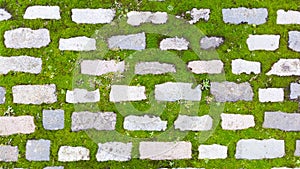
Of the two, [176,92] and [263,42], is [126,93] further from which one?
[263,42]

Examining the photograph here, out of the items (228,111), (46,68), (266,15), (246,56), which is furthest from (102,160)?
(266,15)

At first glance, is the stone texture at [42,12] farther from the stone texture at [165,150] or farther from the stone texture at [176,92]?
the stone texture at [165,150]

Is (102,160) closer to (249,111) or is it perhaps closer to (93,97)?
(93,97)

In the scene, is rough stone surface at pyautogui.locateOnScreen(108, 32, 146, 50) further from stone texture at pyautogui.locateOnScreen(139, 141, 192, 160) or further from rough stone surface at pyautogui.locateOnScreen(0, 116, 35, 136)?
rough stone surface at pyautogui.locateOnScreen(0, 116, 35, 136)

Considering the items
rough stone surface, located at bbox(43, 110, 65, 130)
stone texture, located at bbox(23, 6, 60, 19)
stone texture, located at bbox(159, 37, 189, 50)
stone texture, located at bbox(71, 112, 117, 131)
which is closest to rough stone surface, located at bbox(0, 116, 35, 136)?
rough stone surface, located at bbox(43, 110, 65, 130)

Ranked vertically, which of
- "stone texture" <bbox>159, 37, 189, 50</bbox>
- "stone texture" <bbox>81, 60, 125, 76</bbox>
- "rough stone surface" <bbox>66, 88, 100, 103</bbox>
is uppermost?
"stone texture" <bbox>159, 37, 189, 50</bbox>

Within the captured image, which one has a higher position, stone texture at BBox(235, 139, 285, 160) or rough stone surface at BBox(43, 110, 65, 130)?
rough stone surface at BBox(43, 110, 65, 130)

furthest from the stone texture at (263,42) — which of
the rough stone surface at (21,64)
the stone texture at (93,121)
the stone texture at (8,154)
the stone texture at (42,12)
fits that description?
the stone texture at (8,154)
